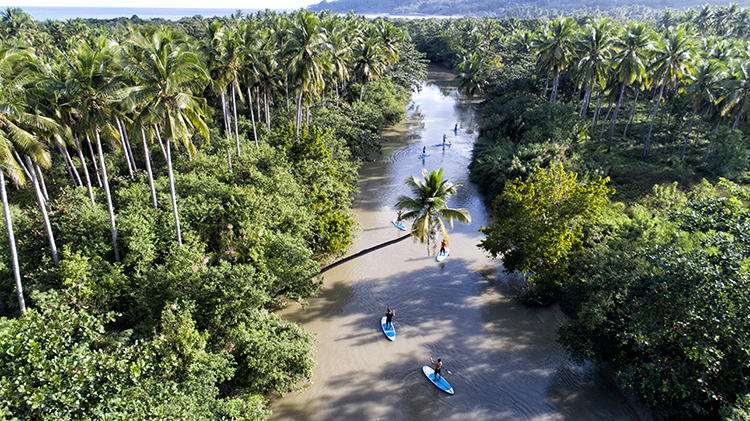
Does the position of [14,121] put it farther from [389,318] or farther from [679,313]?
[679,313]

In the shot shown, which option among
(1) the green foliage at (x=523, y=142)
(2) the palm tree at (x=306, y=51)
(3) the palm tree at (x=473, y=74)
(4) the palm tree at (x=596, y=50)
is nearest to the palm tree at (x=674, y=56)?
(4) the palm tree at (x=596, y=50)

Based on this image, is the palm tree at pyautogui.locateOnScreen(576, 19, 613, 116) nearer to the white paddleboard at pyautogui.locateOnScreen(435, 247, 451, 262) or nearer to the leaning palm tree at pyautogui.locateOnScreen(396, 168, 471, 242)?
the white paddleboard at pyautogui.locateOnScreen(435, 247, 451, 262)

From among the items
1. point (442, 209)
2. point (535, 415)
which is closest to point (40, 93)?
point (442, 209)

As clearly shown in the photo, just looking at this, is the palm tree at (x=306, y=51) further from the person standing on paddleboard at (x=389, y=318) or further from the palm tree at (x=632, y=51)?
the palm tree at (x=632, y=51)

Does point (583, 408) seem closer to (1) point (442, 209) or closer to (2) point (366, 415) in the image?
(2) point (366, 415)

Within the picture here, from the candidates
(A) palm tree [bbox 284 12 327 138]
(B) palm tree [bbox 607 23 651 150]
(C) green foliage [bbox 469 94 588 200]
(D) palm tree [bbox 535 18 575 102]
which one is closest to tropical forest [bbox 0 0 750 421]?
(A) palm tree [bbox 284 12 327 138]

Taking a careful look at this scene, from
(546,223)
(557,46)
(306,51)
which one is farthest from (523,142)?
(306,51)
